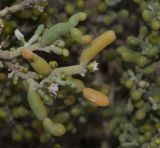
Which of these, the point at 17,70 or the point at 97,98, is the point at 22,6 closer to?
the point at 17,70

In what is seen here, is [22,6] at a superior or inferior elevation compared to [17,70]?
superior

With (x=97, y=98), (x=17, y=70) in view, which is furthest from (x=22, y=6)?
(x=97, y=98)

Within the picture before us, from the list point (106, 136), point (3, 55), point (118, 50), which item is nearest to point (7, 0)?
point (3, 55)

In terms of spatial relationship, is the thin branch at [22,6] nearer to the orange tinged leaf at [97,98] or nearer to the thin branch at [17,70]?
the thin branch at [17,70]

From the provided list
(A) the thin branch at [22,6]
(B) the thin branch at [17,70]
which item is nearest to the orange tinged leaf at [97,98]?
(B) the thin branch at [17,70]

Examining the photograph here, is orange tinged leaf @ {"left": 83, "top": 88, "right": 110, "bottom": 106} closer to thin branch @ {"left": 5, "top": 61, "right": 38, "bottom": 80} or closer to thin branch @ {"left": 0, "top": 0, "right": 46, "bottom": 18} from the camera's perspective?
thin branch @ {"left": 5, "top": 61, "right": 38, "bottom": 80}

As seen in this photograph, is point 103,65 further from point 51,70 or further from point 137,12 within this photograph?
point 51,70

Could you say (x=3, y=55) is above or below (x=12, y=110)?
above

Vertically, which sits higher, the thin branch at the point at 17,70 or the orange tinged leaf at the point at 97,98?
the thin branch at the point at 17,70

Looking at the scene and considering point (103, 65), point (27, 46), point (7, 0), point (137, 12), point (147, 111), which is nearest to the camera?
point (27, 46)

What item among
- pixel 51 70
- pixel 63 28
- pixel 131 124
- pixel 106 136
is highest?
pixel 63 28

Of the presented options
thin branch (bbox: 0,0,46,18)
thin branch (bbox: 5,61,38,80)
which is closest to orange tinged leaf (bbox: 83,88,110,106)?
thin branch (bbox: 5,61,38,80)
